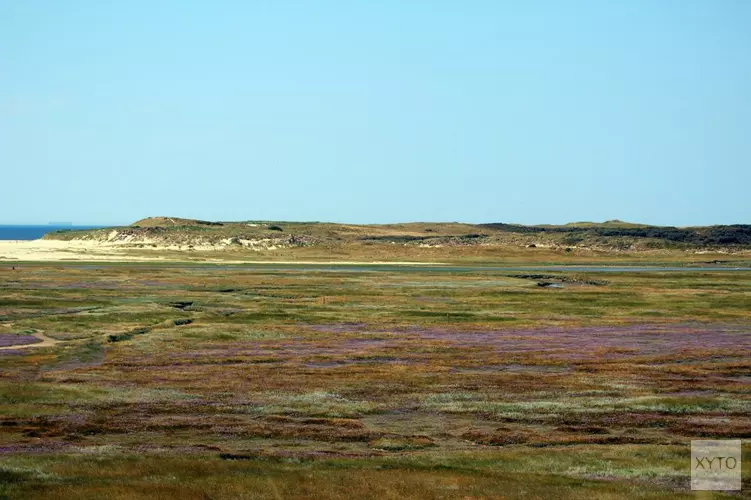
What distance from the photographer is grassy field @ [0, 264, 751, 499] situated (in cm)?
3117

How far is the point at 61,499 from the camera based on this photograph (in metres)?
27.7

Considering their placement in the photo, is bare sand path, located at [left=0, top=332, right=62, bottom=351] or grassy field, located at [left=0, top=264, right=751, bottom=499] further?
bare sand path, located at [left=0, top=332, right=62, bottom=351]

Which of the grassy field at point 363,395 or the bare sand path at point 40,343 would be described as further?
the bare sand path at point 40,343

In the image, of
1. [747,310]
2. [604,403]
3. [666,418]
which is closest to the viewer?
[666,418]

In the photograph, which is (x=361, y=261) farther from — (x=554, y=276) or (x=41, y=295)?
(x=41, y=295)

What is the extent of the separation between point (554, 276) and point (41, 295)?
256 ft

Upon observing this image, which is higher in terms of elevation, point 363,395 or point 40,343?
point 40,343

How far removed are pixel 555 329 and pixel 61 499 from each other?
190 feet

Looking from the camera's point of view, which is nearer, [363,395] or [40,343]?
[363,395]

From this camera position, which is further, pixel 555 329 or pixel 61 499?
pixel 555 329

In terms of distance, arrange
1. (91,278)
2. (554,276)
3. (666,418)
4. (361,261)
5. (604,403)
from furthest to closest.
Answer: (361,261)
(554,276)
(91,278)
(604,403)
(666,418)

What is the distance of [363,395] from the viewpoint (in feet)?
158

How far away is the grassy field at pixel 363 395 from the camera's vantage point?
31172 mm

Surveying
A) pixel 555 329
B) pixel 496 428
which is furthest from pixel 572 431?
pixel 555 329
